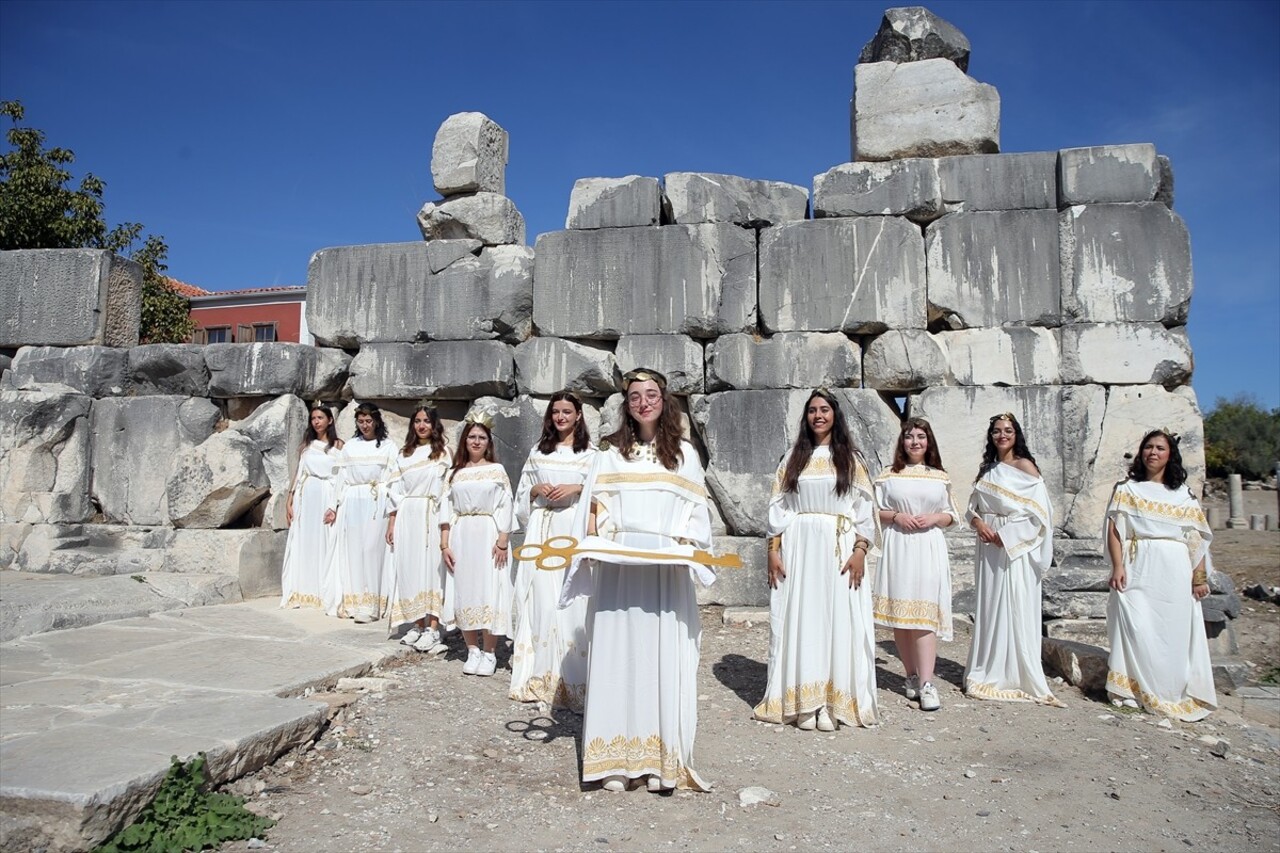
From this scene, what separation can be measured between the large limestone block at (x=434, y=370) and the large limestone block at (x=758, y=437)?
1996mm

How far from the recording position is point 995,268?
784 cm

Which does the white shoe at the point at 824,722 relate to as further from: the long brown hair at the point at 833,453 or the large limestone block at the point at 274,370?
the large limestone block at the point at 274,370

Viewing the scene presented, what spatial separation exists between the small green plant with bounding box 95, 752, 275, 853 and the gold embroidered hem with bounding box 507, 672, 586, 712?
193 cm

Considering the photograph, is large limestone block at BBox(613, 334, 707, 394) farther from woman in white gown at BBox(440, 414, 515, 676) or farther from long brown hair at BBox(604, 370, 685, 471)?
long brown hair at BBox(604, 370, 685, 471)

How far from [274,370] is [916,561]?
6.21m

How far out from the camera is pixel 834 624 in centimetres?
512

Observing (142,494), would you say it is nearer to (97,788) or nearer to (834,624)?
(97,788)

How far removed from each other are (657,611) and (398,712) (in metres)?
1.92

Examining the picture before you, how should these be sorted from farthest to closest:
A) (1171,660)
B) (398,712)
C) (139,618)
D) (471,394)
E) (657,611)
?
(471,394)
(139,618)
(1171,660)
(398,712)
(657,611)

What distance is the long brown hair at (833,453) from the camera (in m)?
5.14

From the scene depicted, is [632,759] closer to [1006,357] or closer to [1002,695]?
[1002,695]

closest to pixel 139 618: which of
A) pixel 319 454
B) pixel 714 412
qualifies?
pixel 319 454

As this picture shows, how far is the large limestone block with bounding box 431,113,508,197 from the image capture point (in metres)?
8.62

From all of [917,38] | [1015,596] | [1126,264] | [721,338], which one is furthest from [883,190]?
[1015,596]
